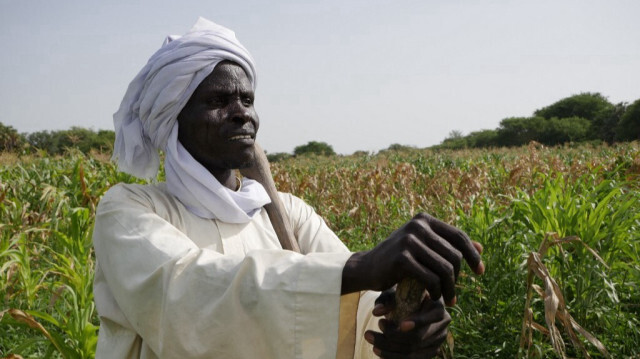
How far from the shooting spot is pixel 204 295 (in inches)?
51.2

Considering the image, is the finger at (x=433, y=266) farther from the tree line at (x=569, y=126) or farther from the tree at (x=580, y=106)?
the tree at (x=580, y=106)

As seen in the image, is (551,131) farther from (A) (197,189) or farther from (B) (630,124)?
(A) (197,189)

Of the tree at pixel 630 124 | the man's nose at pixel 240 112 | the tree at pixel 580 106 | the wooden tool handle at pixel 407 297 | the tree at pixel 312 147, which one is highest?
the tree at pixel 580 106

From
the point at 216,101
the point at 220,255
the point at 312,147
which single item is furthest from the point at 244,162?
the point at 312,147

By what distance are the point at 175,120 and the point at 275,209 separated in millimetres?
420

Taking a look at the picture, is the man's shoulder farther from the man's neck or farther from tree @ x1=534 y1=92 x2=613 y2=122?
tree @ x1=534 y1=92 x2=613 y2=122

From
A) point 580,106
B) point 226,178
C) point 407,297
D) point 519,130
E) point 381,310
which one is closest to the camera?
point 407,297

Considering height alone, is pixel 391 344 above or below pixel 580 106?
below

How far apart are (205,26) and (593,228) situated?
2.13 metres

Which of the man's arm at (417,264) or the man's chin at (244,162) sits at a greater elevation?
the man's chin at (244,162)

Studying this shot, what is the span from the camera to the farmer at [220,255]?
1.23 metres

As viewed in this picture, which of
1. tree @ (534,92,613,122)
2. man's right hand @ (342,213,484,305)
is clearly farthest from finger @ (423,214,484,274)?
tree @ (534,92,613,122)

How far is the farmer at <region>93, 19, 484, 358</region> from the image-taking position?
1.23 meters

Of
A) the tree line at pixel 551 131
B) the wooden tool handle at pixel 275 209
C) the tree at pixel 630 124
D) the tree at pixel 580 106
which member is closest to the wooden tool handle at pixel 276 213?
the wooden tool handle at pixel 275 209
